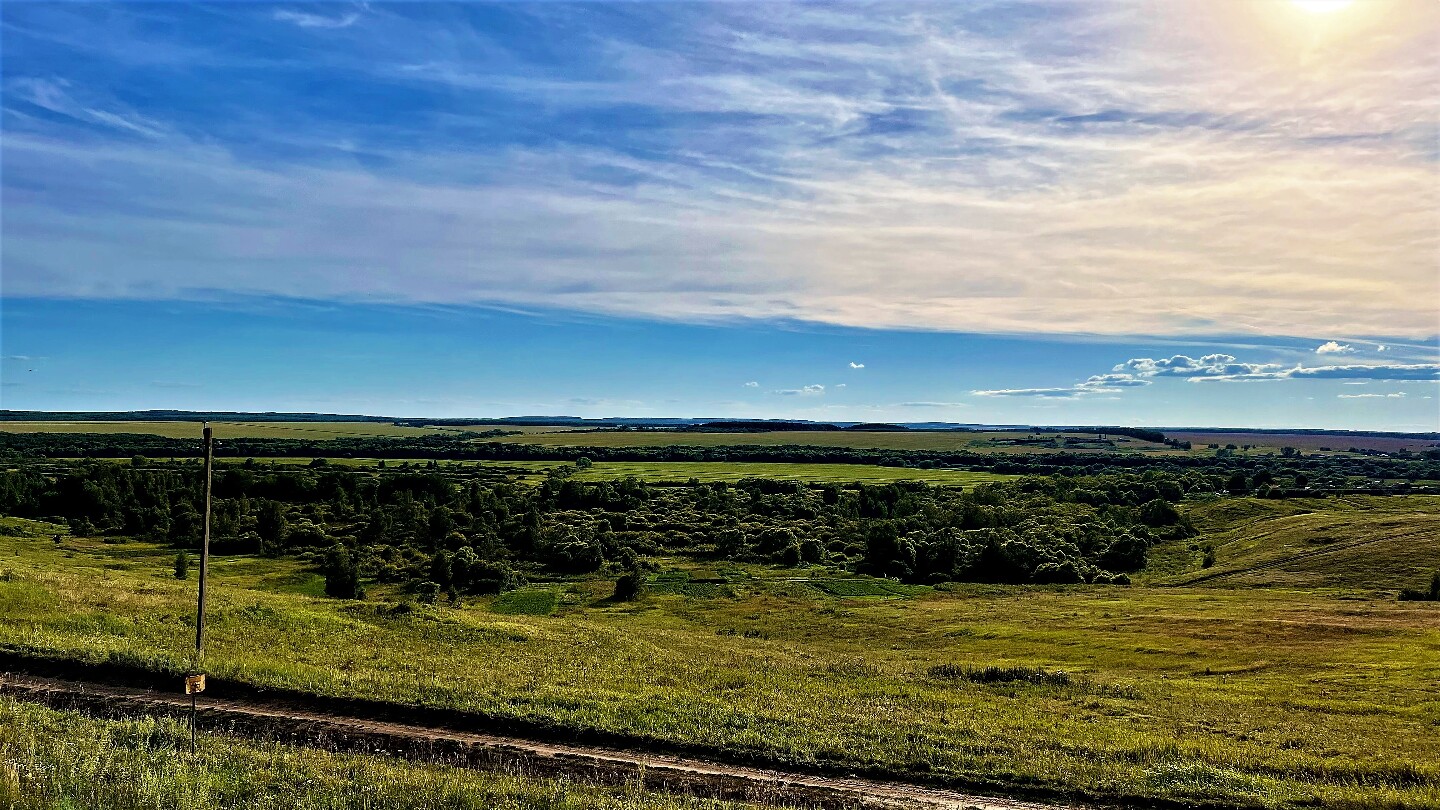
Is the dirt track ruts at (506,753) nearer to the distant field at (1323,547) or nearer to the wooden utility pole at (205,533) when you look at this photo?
the wooden utility pole at (205,533)

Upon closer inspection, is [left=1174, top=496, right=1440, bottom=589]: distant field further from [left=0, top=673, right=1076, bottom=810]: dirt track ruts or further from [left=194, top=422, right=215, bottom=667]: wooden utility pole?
[left=194, top=422, right=215, bottom=667]: wooden utility pole

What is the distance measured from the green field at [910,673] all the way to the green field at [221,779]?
16.2 feet

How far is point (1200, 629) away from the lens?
5312cm

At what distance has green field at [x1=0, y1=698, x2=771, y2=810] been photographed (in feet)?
42.3

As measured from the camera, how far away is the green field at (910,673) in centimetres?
2047

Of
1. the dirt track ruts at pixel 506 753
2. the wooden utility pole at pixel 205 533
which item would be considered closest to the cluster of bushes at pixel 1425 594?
the dirt track ruts at pixel 506 753

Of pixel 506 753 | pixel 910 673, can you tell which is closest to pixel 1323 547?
pixel 910 673

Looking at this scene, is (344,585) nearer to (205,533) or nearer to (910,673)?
(205,533)

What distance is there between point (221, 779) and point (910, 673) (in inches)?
1026

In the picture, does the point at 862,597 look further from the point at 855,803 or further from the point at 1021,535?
the point at 855,803

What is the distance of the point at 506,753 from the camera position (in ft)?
60.5

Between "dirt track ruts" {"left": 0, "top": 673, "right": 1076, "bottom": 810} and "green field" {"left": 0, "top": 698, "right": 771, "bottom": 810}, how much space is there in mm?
1146

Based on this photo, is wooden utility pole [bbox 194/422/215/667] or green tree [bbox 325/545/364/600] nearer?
wooden utility pole [bbox 194/422/215/667]

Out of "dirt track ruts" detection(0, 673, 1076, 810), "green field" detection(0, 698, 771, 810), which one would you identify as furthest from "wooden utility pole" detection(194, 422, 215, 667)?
"green field" detection(0, 698, 771, 810)
